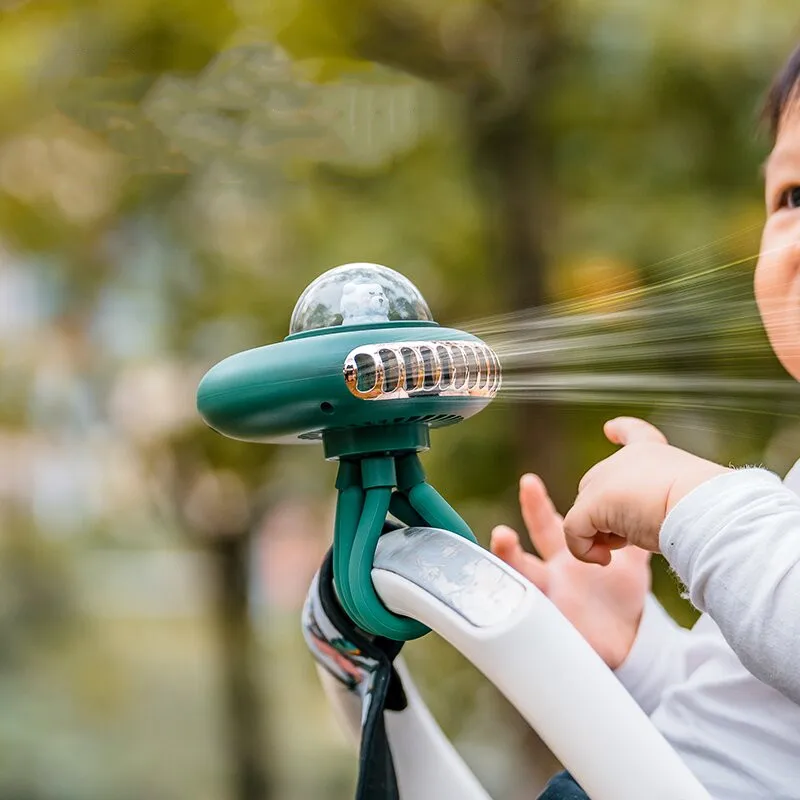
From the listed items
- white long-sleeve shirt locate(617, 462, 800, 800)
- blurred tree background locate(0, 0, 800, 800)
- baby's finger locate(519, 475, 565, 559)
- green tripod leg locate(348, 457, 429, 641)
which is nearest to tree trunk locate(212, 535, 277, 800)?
blurred tree background locate(0, 0, 800, 800)

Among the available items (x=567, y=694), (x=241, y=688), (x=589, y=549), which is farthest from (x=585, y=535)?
(x=241, y=688)

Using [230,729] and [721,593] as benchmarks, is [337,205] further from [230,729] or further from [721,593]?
[721,593]

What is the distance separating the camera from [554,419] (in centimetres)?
212

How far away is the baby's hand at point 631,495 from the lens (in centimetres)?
49

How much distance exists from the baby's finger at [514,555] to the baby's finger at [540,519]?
0.07ft

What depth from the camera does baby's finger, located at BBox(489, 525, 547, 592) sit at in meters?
0.72

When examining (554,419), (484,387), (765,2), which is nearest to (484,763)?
(554,419)

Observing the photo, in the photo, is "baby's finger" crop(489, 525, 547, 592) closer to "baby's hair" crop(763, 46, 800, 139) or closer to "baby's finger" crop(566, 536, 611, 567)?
"baby's finger" crop(566, 536, 611, 567)

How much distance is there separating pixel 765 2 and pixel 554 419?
0.88 metres

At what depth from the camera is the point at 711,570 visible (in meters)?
0.46

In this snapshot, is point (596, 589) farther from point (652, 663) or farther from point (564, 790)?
point (564, 790)

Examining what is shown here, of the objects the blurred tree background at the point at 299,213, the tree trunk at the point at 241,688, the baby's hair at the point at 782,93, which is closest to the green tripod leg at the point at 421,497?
the baby's hair at the point at 782,93

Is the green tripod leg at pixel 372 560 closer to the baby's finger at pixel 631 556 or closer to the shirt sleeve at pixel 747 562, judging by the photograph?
the shirt sleeve at pixel 747 562

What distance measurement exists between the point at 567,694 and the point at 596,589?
1.02ft
